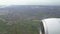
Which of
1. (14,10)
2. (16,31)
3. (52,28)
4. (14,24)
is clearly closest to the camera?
(52,28)

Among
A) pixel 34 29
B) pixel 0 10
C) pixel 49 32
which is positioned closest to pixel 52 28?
pixel 49 32

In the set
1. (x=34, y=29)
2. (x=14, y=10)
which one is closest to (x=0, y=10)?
(x=14, y=10)

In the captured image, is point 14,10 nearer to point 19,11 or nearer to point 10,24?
point 19,11

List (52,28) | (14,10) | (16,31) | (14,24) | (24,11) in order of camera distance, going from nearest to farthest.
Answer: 1. (52,28)
2. (16,31)
3. (14,24)
4. (14,10)
5. (24,11)

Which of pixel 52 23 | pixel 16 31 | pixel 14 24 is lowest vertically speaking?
pixel 52 23

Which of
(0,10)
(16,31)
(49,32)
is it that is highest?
(0,10)

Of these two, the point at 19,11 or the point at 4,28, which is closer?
the point at 4,28

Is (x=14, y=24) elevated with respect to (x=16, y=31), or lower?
elevated

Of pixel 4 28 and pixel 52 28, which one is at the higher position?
pixel 4 28

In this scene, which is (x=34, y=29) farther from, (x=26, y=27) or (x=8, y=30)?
(x=8, y=30)
